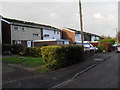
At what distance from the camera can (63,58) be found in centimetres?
1258

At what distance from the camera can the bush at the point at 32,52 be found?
64.4 feet

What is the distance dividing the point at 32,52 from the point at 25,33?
1138 cm

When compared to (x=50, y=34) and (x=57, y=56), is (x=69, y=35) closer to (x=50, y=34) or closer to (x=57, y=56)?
(x=50, y=34)

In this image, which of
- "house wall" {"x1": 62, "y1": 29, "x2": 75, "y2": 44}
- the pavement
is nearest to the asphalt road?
the pavement

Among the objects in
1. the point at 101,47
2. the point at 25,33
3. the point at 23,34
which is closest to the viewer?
the point at 23,34

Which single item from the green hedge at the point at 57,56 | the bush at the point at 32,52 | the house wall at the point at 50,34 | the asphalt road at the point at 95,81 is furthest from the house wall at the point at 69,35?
the asphalt road at the point at 95,81

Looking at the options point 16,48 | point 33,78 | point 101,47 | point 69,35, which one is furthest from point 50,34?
point 33,78

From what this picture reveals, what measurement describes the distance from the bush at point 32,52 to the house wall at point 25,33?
831 cm

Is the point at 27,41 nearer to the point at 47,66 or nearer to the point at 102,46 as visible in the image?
the point at 102,46

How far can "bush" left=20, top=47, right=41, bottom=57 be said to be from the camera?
19.6 meters

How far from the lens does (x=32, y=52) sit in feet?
66.1

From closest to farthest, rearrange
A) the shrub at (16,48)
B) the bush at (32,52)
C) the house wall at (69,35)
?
the bush at (32,52) < the shrub at (16,48) < the house wall at (69,35)

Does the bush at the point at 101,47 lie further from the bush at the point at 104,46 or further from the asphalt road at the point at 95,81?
the asphalt road at the point at 95,81

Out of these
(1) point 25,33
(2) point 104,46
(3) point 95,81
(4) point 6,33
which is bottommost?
(3) point 95,81
